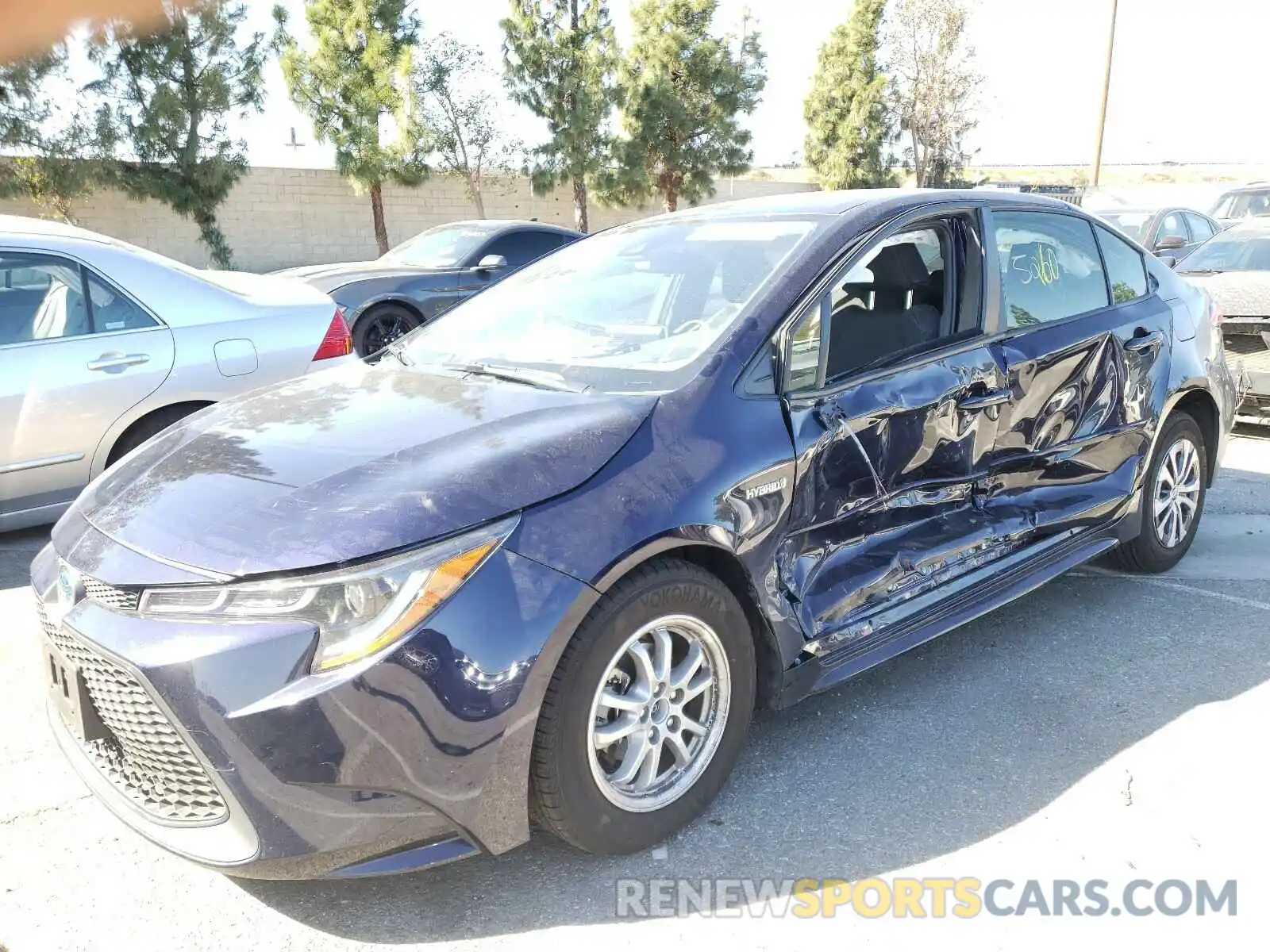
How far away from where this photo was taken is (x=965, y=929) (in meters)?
2.35

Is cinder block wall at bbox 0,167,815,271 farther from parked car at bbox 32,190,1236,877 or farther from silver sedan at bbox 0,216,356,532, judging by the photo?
parked car at bbox 32,190,1236,877

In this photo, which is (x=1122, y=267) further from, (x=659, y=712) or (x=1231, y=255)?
(x=1231, y=255)

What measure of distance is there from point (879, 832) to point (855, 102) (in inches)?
1402

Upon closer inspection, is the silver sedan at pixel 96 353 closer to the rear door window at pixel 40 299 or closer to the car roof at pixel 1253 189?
the rear door window at pixel 40 299

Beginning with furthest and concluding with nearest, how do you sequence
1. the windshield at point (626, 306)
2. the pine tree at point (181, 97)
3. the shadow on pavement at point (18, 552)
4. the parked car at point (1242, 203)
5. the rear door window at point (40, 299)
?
the pine tree at point (181, 97) → the parked car at point (1242, 203) → the rear door window at point (40, 299) → the shadow on pavement at point (18, 552) → the windshield at point (626, 306)

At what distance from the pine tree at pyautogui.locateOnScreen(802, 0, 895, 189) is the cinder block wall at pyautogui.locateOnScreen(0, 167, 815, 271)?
11.2m

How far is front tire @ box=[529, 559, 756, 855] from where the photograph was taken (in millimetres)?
2316

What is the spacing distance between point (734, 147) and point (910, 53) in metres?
11.0

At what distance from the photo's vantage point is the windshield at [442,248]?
10.3 metres

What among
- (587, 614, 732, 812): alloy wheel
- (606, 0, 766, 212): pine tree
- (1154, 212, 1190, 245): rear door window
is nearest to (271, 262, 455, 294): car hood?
(587, 614, 732, 812): alloy wheel

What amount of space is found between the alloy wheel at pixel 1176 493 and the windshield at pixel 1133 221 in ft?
28.3

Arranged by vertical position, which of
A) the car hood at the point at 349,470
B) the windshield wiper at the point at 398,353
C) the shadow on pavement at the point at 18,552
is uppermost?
the windshield wiper at the point at 398,353

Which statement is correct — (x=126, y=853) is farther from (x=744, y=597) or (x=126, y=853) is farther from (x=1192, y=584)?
(x=1192, y=584)

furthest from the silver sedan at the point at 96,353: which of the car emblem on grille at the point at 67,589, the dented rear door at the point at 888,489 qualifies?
the dented rear door at the point at 888,489
